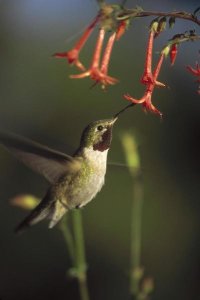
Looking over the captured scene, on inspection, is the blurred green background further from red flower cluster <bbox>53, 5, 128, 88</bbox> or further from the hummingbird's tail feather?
red flower cluster <bbox>53, 5, 128, 88</bbox>

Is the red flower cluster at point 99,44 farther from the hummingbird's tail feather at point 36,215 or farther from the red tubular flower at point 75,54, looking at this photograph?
the hummingbird's tail feather at point 36,215

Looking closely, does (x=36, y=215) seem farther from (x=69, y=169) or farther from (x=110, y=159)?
(x=110, y=159)

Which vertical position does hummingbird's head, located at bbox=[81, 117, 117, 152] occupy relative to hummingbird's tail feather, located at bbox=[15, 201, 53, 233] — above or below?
above

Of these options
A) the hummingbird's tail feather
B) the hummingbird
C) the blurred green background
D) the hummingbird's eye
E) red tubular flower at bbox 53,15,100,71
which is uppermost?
red tubular flower at bbox 53,15,100,71

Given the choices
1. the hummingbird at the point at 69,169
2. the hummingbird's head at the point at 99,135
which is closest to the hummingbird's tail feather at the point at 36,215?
the hummingbird at the point at 69,169

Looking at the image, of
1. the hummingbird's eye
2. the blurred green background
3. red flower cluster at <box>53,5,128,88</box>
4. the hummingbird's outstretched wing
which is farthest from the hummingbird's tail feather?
the blurred green background

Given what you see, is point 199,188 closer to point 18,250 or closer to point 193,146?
point 193,146

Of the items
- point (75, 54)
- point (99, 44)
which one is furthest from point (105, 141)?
point (75, 54)

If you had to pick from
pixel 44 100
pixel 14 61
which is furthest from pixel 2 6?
pixel 44 100
